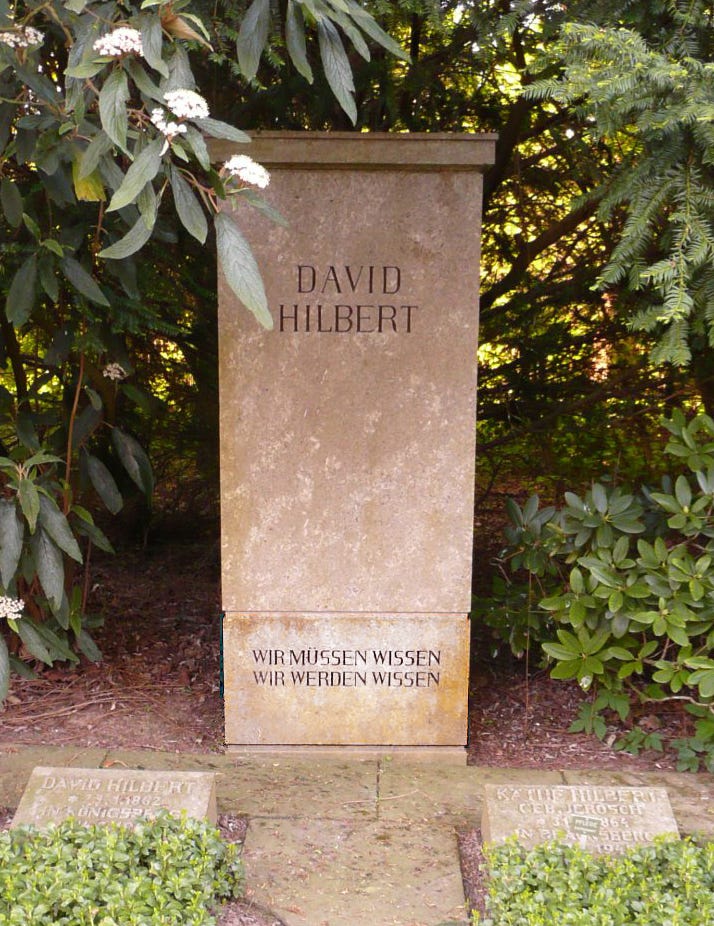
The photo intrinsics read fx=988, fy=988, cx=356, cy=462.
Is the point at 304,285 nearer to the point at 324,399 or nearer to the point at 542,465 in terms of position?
the point at 324,399

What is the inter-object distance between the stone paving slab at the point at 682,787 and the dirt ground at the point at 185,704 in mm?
88

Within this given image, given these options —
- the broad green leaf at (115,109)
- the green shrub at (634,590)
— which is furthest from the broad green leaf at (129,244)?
the green shrub at (634,590)

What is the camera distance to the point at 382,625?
128 inches

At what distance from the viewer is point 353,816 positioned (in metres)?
2.94

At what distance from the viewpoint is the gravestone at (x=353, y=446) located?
3043 mm

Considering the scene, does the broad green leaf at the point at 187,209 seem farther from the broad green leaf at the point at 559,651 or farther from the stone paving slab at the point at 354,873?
the broad green leaf at the point at 559,651

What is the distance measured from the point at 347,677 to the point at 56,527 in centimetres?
106

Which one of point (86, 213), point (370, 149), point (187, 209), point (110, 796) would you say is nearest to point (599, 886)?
point (110, 796)

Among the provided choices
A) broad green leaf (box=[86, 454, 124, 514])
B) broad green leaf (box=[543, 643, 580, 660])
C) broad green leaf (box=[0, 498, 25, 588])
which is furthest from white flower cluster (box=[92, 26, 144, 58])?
broad green leaf (box=[543, 643, 580, 660])

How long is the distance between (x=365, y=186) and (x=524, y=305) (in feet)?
6.00

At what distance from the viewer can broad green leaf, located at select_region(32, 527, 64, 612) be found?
304cm

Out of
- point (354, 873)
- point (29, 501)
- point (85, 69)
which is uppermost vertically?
point (85, 69)

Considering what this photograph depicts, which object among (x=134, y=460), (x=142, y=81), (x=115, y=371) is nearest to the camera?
(x=142, y=81)

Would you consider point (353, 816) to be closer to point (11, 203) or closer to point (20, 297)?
point (20, 297)
